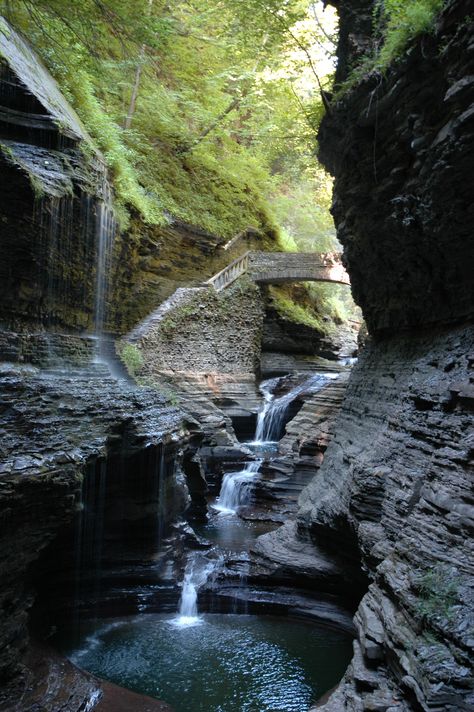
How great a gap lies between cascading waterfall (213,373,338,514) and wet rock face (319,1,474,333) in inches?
224

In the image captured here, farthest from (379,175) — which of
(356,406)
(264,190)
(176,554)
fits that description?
(264,190)

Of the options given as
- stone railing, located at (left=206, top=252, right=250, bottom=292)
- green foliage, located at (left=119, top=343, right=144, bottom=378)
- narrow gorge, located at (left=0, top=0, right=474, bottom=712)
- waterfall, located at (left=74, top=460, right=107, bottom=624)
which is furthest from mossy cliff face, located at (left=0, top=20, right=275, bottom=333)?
stone railing, located at (left=206, top=252, right=250, bottom=292)

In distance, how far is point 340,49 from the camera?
29.0 ft

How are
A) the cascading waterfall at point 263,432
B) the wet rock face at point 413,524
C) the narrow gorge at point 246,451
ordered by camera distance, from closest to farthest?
1. the wet rock face at point 413,524
2. the narrow gorge at point 246,451
3. the cascading waterfall at point 263,432

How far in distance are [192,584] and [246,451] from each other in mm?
5888

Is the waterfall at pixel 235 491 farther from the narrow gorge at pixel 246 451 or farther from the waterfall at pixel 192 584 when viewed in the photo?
the waterfall at pixel 192 584

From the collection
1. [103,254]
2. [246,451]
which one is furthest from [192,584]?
[103,254]

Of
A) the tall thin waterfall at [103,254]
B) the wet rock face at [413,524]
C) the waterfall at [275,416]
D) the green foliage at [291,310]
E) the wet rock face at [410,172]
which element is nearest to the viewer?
the wet rock face at [413,524]

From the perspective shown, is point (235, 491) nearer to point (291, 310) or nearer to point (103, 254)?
point (103, 254)

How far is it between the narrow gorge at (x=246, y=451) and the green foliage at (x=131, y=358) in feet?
0.32

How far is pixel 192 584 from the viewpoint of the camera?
8.48 meters

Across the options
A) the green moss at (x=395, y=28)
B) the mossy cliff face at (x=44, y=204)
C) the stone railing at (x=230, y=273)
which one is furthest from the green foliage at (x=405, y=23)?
the stone railing at (x=230, y=273)

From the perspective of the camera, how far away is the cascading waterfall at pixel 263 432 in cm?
1280

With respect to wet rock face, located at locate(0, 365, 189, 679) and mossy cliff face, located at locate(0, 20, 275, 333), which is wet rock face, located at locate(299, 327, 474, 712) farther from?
mossy cliff face, located at locate(0, 20, 275, 333)
